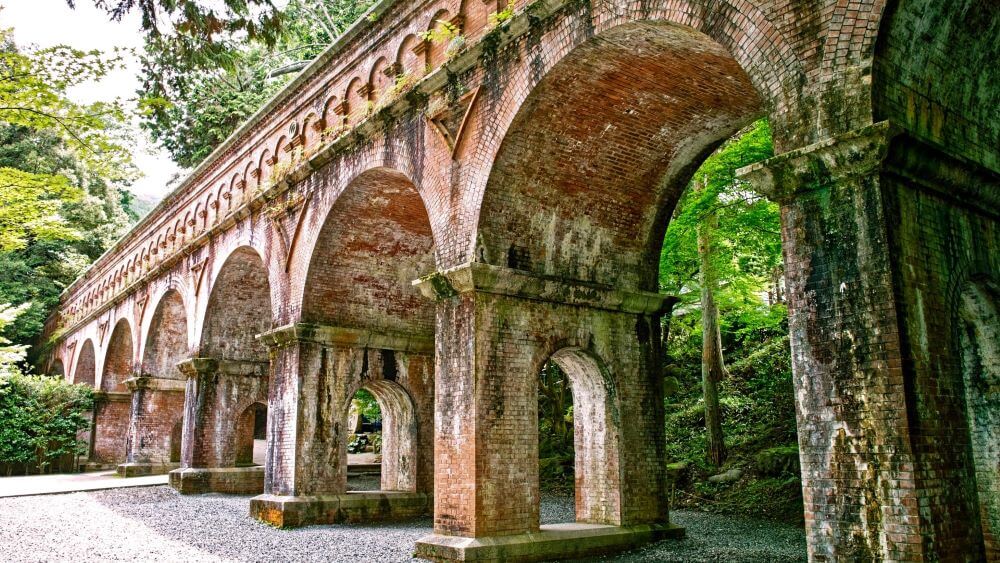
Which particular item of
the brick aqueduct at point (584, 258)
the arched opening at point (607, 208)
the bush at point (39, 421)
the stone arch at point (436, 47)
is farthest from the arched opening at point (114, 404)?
the arched opening at point (607, 208)

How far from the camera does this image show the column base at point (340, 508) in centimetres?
1250

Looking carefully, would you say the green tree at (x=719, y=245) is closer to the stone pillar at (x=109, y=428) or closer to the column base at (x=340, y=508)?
the column base at (x=340, y=508)

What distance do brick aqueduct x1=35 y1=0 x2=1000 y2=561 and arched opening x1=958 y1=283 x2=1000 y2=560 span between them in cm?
2

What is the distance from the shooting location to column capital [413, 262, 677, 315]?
911cm

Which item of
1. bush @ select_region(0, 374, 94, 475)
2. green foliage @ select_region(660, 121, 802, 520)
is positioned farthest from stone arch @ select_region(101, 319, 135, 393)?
green foliage @ select_region(660, 121, 802, 520)

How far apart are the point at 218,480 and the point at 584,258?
38.9 ft

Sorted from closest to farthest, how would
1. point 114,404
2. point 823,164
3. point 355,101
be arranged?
point 823,164 → point 355,101 → point 114,404

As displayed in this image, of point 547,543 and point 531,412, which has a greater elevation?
point 531,412

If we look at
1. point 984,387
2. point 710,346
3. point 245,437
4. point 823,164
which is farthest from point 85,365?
point 984,387

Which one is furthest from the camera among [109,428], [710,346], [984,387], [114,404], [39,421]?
[114,404]

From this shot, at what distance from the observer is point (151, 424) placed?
75.2ft

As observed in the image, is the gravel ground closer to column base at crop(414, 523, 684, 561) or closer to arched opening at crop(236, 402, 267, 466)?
column base at crop(414, 523, 684, 561)

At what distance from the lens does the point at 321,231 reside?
43.5ft

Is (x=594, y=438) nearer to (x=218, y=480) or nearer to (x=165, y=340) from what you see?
(x=218, y=480)
